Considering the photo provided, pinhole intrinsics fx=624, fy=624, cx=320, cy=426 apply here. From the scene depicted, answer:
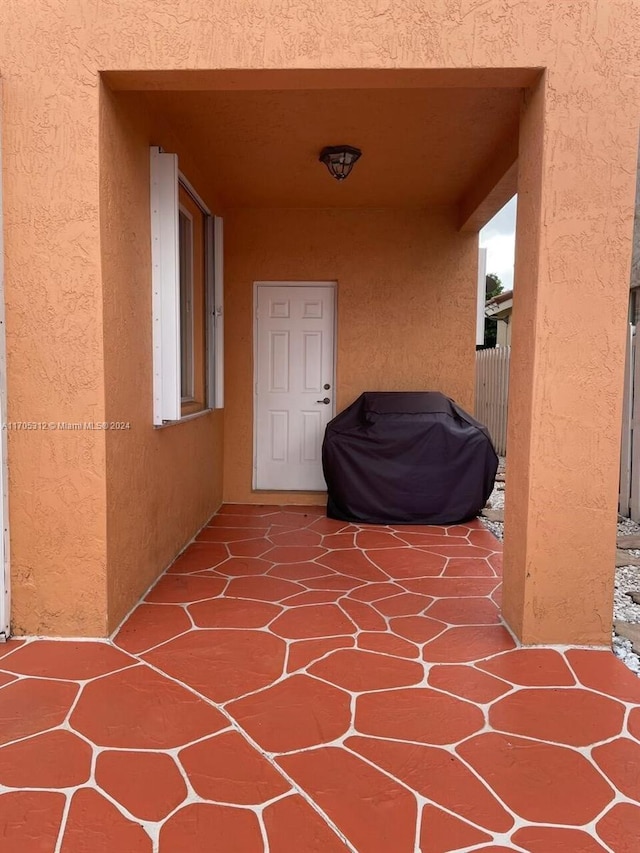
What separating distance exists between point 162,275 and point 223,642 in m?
2.17

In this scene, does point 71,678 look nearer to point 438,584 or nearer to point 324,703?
point 324,703

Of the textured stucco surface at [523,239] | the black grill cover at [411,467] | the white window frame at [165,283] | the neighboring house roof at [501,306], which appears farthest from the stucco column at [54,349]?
the neighboring house roof at [501,306]

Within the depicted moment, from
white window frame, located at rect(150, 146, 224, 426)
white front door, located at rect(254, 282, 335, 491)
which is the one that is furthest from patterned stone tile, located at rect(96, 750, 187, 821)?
white front door, located at rect(254, 282, 335, 491)

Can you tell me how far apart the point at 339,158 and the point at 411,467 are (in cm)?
265

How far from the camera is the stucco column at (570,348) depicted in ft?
9.64

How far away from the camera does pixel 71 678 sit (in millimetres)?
2787

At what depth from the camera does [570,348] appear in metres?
3.04

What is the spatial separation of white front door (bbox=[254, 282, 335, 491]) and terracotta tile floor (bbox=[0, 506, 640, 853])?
2.80m

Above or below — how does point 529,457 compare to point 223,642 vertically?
above

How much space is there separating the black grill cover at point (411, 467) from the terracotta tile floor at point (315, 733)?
1795 millimetres

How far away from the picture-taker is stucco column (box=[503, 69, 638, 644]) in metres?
2.94

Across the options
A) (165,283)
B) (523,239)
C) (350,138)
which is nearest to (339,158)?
(350,138)

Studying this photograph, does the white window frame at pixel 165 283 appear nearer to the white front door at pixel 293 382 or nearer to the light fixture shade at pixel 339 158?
the light fixture shade at pixel 339 158

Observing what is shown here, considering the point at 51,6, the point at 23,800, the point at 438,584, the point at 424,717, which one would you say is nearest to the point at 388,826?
the point at 424,717
